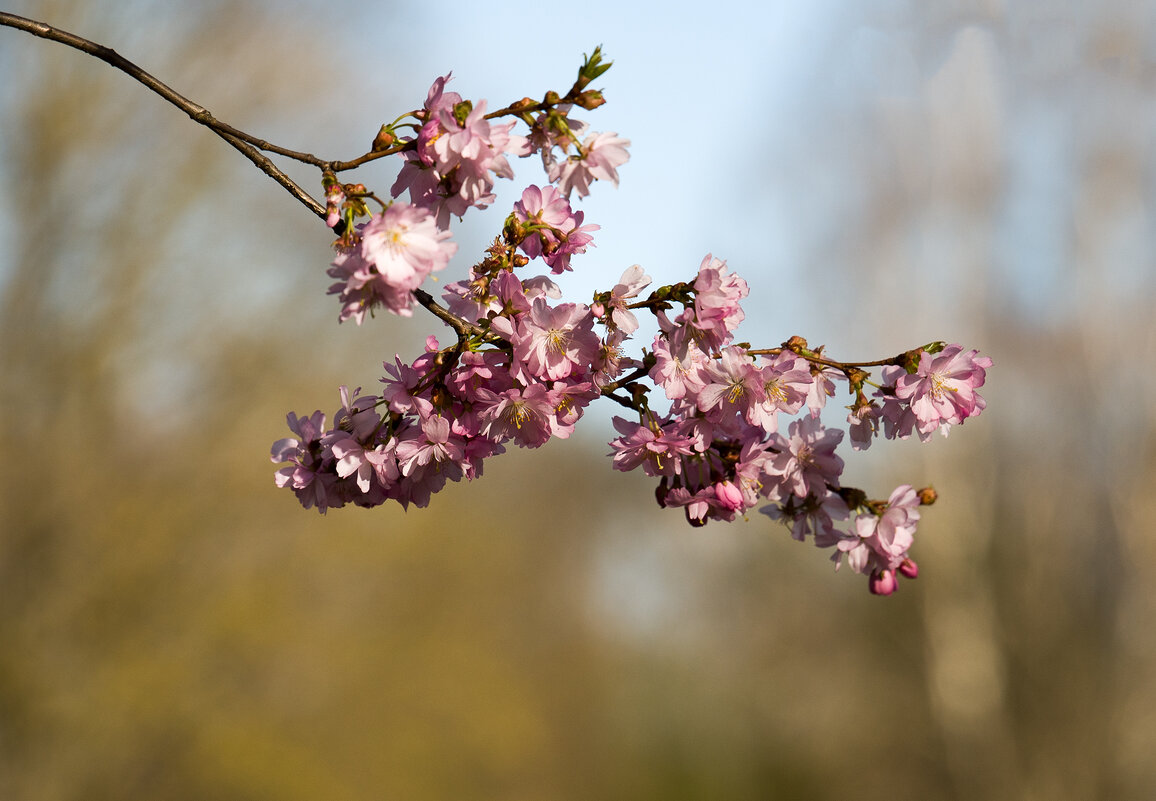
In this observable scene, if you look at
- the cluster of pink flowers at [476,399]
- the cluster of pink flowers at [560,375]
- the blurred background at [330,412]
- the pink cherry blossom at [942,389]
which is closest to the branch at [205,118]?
the cluster of pink flowers at [560,375]

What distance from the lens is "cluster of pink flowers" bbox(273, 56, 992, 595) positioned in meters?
1.37

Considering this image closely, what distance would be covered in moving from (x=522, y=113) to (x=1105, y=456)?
7861 mm

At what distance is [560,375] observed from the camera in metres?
1.44

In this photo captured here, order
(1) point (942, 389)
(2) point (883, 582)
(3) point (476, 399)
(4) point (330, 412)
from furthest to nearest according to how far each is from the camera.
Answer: (4) point (330, 412) → (2) point (883, 582) → (1) point (942, 389) → (3) point (476, 399)

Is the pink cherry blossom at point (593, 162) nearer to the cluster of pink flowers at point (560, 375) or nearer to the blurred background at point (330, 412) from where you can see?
the cluster of pink flowers at point (560, 375)

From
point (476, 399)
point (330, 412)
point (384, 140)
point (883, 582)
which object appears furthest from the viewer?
point (330, 412)

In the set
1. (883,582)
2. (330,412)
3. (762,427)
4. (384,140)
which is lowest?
(883,582)

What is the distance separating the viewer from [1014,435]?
8.95m

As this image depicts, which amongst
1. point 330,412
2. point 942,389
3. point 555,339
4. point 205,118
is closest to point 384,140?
point 205,118

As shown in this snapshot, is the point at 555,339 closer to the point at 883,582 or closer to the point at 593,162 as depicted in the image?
the point at 593,162

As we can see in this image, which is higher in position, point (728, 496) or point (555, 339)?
point (555, 339)

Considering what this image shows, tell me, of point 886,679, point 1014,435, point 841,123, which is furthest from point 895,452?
point 886,679

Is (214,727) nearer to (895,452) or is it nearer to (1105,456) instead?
(895,452)

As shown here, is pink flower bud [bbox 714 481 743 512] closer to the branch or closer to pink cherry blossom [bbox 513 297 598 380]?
pink cherry blossom [bbox 513 297 598 380]
